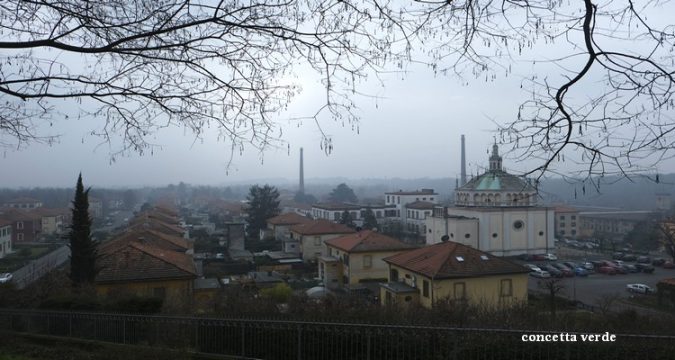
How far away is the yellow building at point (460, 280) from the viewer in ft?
56.9

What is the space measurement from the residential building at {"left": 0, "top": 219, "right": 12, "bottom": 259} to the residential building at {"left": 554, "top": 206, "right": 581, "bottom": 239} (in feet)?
189

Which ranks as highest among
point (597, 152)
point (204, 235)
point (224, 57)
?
point (224, 57)

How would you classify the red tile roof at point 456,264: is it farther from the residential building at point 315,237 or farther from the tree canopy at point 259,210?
the tree canopy at point 259,210

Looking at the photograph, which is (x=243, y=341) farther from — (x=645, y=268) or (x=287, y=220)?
(x=287, y=220)

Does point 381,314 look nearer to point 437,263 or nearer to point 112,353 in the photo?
point 112,353

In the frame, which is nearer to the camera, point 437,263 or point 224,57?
point 224,57

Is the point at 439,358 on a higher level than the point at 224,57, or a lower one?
lower

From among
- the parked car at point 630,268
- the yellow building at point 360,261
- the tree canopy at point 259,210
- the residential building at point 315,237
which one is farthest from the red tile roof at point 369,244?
the tree canopy at point 259,210

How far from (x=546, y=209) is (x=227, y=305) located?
114 ft

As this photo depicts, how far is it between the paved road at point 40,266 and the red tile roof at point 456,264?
1676cm

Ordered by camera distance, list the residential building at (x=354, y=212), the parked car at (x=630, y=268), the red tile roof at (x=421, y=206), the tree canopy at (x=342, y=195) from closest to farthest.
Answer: the parked car at (x=630, y=268), the red tile roof at (x=421, y=206), the residential building at (x=354, y=212), the tree canopy at (x=342, y=195)

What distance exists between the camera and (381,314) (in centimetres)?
930

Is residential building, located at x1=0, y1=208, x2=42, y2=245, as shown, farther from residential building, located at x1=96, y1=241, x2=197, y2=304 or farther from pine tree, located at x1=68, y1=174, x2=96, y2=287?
residential building, located at x1=96, y1=241, x2=197, y2=304

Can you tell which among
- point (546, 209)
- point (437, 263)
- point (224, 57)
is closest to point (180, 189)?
point (546, 209)
